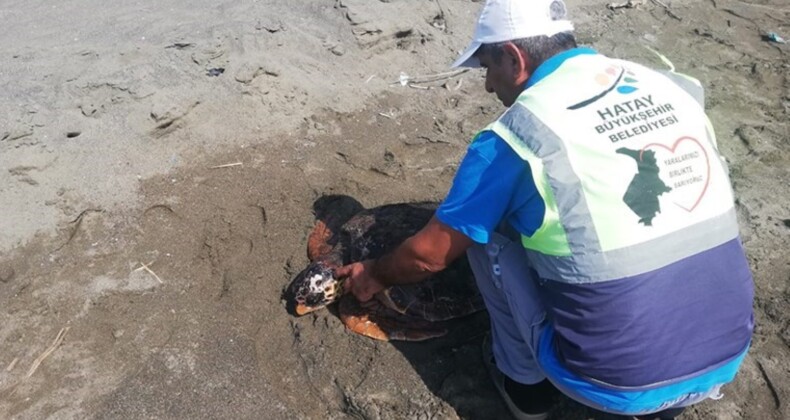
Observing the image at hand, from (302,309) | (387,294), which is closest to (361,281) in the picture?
(387,294)

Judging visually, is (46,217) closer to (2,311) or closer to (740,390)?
(2,311)

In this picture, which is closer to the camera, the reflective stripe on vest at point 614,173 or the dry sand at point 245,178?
the reflective stripe on vest at point 614,173

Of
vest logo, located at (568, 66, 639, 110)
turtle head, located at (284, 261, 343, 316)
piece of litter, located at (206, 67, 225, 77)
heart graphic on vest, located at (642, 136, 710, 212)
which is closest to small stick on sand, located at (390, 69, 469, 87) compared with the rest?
piece of litter, located at (206, 67, 225, 77)

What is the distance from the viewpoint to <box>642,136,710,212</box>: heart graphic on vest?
2.10 meters

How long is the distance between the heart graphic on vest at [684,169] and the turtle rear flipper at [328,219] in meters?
1.99

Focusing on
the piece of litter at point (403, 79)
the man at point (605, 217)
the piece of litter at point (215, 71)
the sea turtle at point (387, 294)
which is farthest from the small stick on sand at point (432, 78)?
the man at point (605, 217)

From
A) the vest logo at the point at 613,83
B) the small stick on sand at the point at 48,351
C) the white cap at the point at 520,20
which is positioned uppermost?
the white cap at the point at 520,20

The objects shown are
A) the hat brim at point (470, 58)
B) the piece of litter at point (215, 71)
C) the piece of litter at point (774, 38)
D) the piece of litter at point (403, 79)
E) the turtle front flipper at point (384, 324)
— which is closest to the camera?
the hat brim at point (470, 58)

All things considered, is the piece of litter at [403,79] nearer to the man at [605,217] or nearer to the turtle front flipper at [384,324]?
the turtle front flipper at [384,324]

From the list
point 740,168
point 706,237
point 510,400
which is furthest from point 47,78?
point 740,168

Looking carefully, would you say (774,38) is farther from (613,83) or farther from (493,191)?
(493,191)

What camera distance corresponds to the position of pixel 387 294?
10.8 ft

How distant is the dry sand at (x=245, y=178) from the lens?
3059 mm

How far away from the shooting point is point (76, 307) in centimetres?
345
